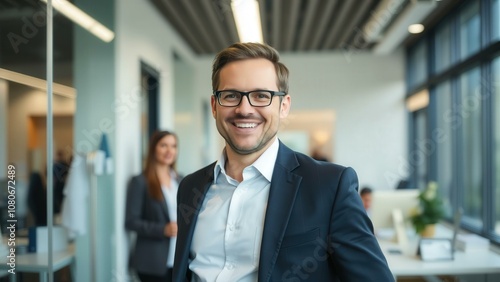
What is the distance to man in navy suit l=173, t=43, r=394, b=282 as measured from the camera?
109 cm

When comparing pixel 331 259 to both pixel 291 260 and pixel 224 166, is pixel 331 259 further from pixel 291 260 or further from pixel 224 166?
pixel 224 166

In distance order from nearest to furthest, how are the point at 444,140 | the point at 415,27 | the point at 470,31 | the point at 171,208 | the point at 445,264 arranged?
1. the point at 445,264
2. the point at 171,208
3. the point at 470,31
4. the point at 415,27
5. the point at 444,140

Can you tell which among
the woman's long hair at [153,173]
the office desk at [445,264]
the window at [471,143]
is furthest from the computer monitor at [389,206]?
the woman's long hair at [153,173]

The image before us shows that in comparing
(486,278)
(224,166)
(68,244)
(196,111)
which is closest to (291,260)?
(224,166)

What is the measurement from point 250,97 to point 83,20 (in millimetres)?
2349

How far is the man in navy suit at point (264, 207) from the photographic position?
109 centimetres

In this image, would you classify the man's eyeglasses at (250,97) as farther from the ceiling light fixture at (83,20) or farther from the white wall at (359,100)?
the white wall at (359,100)

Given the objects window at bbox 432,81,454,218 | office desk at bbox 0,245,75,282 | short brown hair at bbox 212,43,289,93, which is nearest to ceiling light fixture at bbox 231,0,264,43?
window at bbox 432,81,454,218

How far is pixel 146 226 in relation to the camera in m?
3.33

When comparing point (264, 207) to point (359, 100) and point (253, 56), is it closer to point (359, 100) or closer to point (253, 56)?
point (253, 56)

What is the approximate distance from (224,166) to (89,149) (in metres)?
2.23

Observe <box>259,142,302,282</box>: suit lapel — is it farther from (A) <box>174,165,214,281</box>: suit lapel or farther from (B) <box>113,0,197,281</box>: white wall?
(B) <box>113,0,197,281</box>: white wall

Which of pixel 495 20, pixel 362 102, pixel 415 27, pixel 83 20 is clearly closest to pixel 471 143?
pixel 495 20

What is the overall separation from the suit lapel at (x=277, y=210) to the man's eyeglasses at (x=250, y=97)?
18 centimetres
